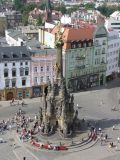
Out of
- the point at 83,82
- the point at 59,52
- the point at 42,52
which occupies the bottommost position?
the point at 83,82

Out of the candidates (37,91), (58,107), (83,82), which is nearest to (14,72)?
(37,91)

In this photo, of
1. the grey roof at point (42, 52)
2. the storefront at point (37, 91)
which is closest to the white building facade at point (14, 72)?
the storefront at point (37, 91)

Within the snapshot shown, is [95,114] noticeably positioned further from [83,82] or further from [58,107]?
[83,82]

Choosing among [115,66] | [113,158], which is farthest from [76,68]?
[113,158]

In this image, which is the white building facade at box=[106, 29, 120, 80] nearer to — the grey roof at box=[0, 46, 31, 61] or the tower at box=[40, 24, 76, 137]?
the grey roof at box=[0, 46, 31, 61]

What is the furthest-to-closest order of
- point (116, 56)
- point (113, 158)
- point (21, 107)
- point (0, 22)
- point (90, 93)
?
1. point (0, 22)
2. point (116, 56)
3. point (90, 93)
4. point (21, 107)
5. point (113, 158)

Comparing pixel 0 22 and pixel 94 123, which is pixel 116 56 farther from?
pixel 0 22
